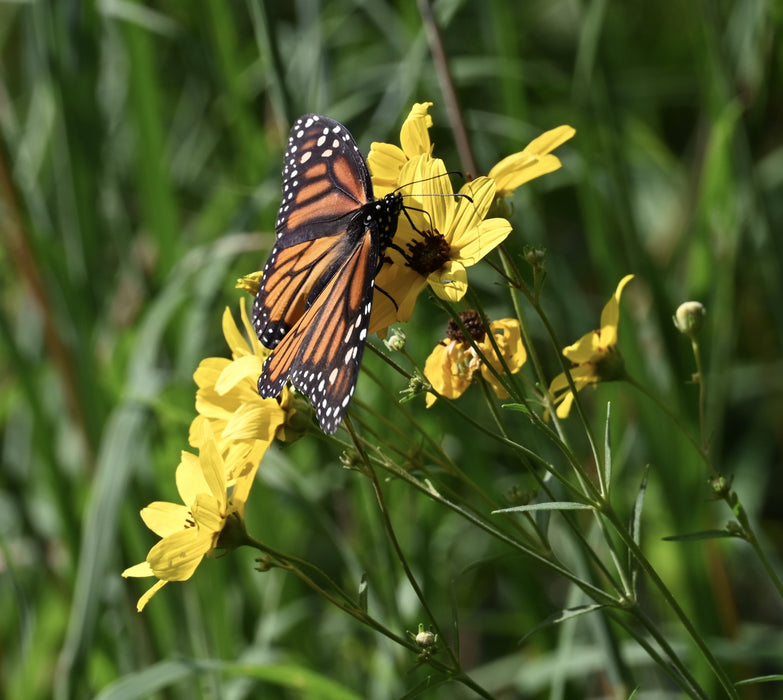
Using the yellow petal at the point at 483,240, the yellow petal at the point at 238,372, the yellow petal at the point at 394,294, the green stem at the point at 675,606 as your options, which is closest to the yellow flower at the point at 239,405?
the yellow petal at the point at 238,372

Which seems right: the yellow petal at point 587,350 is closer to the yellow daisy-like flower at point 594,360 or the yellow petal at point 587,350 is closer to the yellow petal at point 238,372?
the yellow daisy-like flower at point 594,360

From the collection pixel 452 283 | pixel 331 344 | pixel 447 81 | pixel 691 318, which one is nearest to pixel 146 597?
pixel 331 344

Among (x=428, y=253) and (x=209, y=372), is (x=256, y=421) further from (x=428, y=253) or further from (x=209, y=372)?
(x=428, y=253)

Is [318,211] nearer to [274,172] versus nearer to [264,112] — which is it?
[274,172]

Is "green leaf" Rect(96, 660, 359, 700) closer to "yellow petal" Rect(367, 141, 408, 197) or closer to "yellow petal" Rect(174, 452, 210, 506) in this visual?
"yellow petal" Rect(174, 452, 210, 506)

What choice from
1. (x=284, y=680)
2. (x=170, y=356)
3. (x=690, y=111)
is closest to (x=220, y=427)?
(x=284, y=680)
